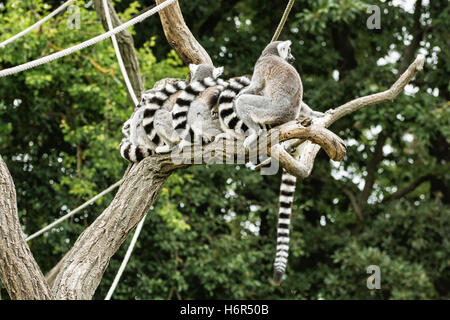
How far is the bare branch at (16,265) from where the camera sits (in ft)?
10.5

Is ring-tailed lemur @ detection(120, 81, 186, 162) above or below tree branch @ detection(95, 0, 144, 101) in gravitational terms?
below

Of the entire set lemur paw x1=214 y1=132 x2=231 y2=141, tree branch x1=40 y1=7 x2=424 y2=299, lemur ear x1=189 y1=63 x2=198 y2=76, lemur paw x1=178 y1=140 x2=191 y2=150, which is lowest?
tree branch x1=40 y1=7 x2=424 y2=299

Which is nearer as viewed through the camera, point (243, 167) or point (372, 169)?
point (243, 167)

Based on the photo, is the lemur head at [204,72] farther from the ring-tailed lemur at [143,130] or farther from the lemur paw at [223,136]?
the lemur paw at [223,136]

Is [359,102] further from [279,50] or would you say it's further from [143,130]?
[143,130]

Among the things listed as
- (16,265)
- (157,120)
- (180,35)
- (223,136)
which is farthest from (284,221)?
(16,265)

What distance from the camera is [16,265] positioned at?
3.22 metres

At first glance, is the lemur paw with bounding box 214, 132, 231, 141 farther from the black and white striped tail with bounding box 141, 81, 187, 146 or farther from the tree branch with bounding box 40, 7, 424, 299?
the black and white striped tail with bounding box 141, 81, 187, 146


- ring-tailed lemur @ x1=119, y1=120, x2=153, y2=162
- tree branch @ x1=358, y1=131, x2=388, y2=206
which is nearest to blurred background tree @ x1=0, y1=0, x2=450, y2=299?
tree branch @ x1=358, y1=131, x2=388, y2=206

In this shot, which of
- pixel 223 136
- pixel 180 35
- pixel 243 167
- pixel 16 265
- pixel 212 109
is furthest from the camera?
pixel 243 167

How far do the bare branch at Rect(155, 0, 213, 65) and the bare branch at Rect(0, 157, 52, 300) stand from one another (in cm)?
210

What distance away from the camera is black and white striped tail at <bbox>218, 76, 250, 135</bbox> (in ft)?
13.0

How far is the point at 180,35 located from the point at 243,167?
187 inches

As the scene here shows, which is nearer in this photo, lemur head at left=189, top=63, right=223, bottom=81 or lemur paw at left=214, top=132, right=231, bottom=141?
lemur paw at left=214, top=132, right=231, bottom=141
